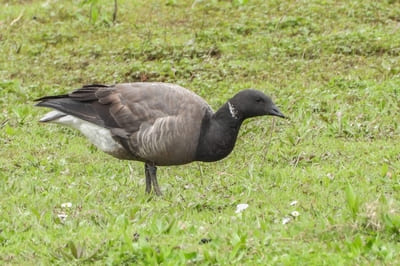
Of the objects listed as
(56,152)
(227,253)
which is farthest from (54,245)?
(56,152)

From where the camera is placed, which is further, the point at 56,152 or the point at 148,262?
the point at 56,152

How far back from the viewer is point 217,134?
27.2ft

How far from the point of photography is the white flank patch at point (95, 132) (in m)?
8.57

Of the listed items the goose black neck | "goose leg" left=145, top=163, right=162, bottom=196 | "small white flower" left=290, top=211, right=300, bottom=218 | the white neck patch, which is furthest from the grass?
the white neck patch

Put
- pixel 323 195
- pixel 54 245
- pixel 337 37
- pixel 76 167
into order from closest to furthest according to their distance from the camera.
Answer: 1. pixel 54 245
2. pixel 323 195
3. pixel 76 167
4. pixel 337 37

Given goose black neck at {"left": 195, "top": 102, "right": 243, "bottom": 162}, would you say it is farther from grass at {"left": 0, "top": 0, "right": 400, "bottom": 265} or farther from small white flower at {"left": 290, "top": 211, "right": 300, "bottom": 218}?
small white flower at {"left": 290, "top": 211, "right": 300, "bottom": 218}

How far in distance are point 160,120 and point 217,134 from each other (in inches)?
21.8

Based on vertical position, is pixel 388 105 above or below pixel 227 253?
below

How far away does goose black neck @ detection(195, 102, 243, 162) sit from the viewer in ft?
27.2

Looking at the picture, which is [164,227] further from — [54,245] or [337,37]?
[337,37]

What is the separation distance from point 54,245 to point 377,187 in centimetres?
316

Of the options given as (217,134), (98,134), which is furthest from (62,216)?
(217,134)

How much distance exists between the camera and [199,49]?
45.0ft

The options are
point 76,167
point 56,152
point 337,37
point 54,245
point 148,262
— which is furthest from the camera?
point 337,37
